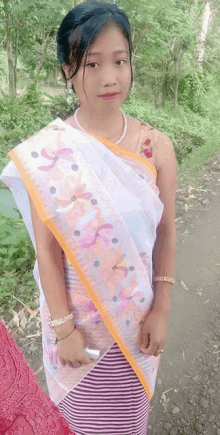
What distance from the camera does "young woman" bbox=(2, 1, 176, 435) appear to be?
88cm

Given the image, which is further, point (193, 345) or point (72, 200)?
point (193, 345)

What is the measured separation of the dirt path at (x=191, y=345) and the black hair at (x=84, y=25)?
1765mm

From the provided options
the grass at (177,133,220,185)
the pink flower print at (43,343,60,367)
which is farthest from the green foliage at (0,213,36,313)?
the grass at (177,133,220,185)

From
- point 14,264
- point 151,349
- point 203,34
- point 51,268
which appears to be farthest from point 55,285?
point 203,34

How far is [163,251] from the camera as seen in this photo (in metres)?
1.15

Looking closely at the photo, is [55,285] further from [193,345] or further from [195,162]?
[195,162]

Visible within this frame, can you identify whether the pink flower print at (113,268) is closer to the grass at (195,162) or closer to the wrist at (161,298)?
the wrist at (161,298)

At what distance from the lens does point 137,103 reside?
584 cm

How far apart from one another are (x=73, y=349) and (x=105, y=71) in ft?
2.52

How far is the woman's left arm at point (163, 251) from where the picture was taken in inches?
40.1

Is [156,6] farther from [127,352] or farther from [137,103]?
[127,352]

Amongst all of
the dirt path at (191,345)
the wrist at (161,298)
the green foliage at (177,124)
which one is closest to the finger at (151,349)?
the wrist at (161,298)

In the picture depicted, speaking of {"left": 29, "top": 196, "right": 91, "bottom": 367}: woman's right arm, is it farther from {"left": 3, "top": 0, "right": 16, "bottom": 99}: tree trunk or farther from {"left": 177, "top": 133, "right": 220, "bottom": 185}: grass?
{"left": 3, "top": 0, "right": 16, "bottom": 99}: tree trunk

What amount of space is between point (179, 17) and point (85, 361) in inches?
242
